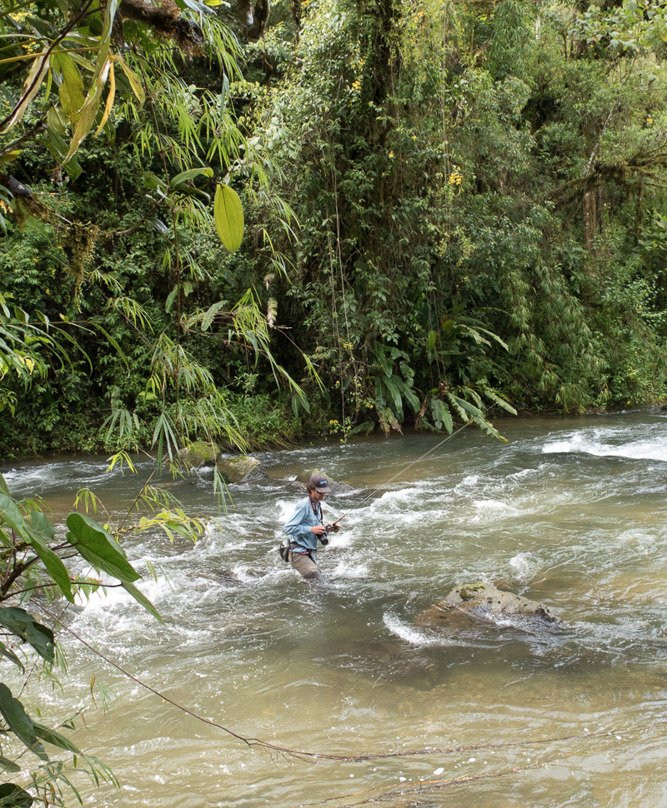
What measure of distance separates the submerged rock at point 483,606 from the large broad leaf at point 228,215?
4357mm

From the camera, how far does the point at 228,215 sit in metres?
1.46

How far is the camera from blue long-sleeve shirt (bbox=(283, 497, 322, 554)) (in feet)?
20.8

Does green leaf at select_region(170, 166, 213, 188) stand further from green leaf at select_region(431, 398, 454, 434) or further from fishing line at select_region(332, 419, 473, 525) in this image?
green leaf at select_region(431, 398, 454, 434)

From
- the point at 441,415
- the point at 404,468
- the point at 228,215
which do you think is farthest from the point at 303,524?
the point at 441,415

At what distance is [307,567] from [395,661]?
171cm

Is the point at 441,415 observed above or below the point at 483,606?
above

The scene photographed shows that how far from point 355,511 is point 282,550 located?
213cm

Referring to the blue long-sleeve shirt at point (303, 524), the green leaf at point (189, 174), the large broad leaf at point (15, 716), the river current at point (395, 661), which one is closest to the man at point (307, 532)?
the blue long-sleeve shirt at point (303, 524)

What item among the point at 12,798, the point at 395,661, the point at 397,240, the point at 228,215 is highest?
the point at 397,240

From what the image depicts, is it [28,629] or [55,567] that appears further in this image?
[28,629]

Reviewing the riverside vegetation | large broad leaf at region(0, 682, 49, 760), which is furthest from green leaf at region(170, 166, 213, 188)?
the riverside vegetation

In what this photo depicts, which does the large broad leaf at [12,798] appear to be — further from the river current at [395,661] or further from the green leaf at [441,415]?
the green leaf at [441,415]

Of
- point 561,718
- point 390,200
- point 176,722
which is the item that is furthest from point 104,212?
point 561,718

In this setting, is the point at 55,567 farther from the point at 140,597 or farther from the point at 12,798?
the point at 12,798
